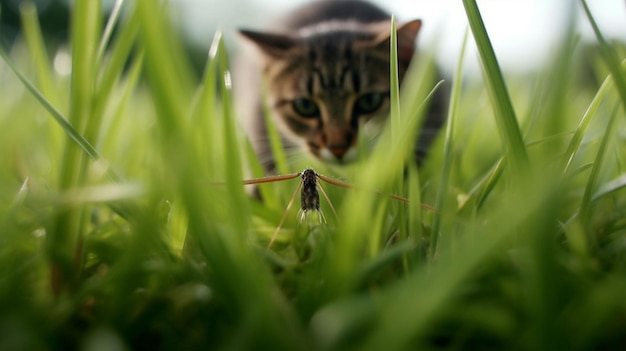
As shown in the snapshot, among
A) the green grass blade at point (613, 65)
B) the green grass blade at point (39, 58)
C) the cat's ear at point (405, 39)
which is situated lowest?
the green grass blade at point (613, 65)

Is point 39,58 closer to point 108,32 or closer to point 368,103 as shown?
point 108,32

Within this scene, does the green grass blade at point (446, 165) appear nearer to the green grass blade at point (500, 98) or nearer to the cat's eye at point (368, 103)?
the green grass blade at point (500, 98)

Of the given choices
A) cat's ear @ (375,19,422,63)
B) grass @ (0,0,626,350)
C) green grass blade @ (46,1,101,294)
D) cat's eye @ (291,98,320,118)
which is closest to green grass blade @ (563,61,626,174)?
grass @ (0,0,626,350)

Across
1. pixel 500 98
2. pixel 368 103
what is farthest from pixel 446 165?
pixel 368 103

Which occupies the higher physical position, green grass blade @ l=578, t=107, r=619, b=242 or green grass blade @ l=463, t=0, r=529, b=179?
green grass blade @ l=463, t=0, r=529, b=179

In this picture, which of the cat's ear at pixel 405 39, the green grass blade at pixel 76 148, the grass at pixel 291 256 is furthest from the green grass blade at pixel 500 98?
the cat's ear at pixel 405 39

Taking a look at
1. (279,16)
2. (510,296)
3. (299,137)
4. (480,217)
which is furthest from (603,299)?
(279,16)

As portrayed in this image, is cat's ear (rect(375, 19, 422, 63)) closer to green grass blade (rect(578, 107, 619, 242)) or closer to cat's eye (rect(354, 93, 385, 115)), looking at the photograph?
cat's eye (rect(354, 93, 385, 115))

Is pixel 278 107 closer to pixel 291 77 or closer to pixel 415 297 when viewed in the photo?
pixel 291 77
